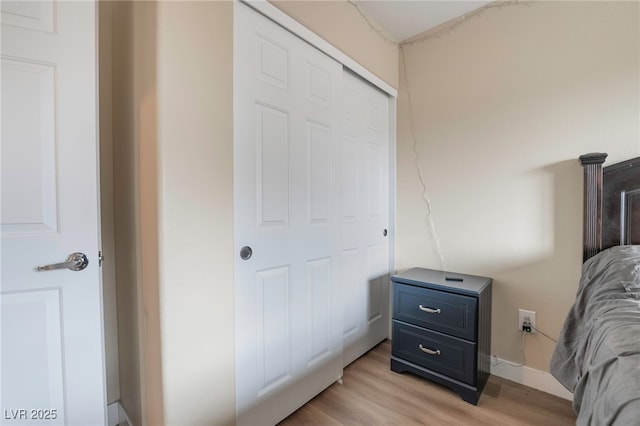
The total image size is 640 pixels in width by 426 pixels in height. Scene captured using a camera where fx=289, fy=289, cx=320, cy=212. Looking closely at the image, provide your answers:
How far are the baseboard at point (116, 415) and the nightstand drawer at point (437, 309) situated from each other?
1.60m

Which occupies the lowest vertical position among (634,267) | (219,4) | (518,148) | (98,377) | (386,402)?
(386,402)

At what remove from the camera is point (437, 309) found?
1780 millimetres

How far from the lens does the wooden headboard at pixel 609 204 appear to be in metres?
1.45

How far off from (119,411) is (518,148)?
2.69m

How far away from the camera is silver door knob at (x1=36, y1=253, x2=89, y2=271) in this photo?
1.02 m

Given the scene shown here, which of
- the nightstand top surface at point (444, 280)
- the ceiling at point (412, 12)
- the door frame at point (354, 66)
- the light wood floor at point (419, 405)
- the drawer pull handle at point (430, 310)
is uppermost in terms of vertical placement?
the ceiling at point (412, 12)

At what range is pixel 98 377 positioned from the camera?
1.14m

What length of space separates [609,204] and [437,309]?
Answer: 1051 millimetres

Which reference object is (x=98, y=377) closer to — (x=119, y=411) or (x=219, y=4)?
(x=119, y=411)

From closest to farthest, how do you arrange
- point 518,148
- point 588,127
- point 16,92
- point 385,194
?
point 16,92 < point 588,127 < point 518,148 < point 385,194

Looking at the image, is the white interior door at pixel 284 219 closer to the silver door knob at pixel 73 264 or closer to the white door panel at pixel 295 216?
the white door panel at pixel 295 216

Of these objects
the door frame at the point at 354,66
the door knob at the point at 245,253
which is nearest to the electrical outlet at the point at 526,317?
the door frame at the point at 354,66

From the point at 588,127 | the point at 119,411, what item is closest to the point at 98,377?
the point at 119,411

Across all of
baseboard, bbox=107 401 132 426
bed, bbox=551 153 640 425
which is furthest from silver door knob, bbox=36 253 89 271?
bed, bbox=551 153 640 425
